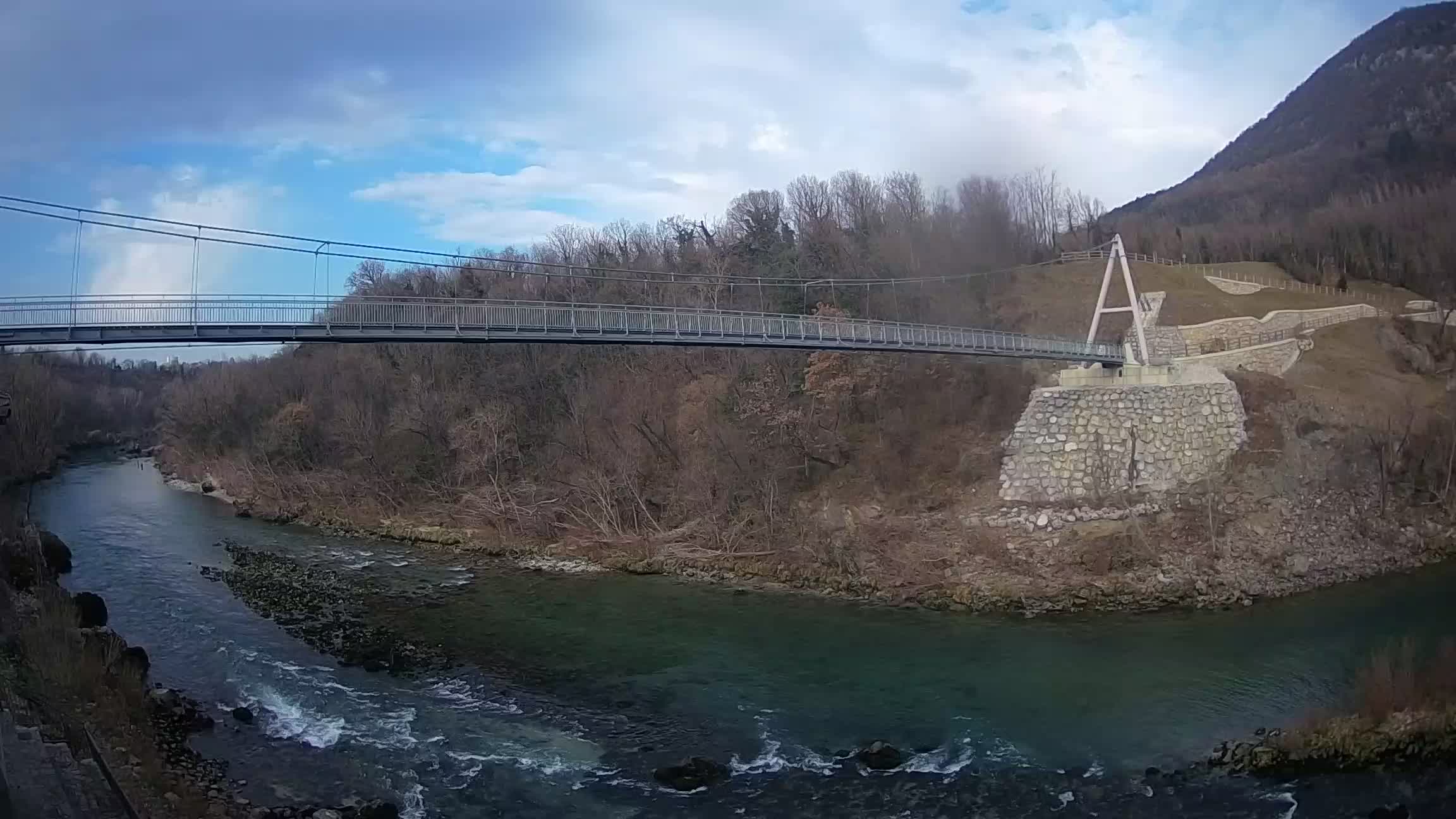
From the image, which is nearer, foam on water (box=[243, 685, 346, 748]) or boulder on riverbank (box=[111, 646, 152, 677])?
foam on water (box=[243, 685, 346, 748])

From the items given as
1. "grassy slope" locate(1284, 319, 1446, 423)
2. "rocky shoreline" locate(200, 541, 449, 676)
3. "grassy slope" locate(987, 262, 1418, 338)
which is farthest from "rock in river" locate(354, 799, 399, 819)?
"grassy slope" locate(987, 262, 1418, 338)

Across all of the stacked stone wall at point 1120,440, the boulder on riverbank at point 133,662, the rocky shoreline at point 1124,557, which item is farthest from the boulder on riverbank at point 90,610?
the stacked stone wall at point 1120,440

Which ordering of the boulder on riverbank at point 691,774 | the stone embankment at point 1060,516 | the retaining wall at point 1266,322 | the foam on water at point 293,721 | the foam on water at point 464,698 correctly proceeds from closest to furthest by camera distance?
the boulder on riverbank at point 691,774 → the foam on water at point 293,721 → the foam on water at point 464,698 → the stone embankment at point 1060,516 → the retaining wall at point 1266,322

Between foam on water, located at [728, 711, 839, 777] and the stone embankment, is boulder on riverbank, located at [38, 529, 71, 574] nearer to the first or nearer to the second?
foam on water, located at [728, 711, 839, 777]

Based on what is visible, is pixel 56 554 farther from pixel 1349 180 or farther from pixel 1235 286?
pixel 1349 180

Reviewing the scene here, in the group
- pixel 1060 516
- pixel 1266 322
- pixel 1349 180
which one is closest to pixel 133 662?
pixel 1060 516

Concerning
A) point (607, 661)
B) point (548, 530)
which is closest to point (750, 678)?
point (607, 661)

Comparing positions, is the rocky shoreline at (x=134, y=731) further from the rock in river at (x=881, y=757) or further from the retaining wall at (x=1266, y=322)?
the retaining wall at (x=1266, y=322)
